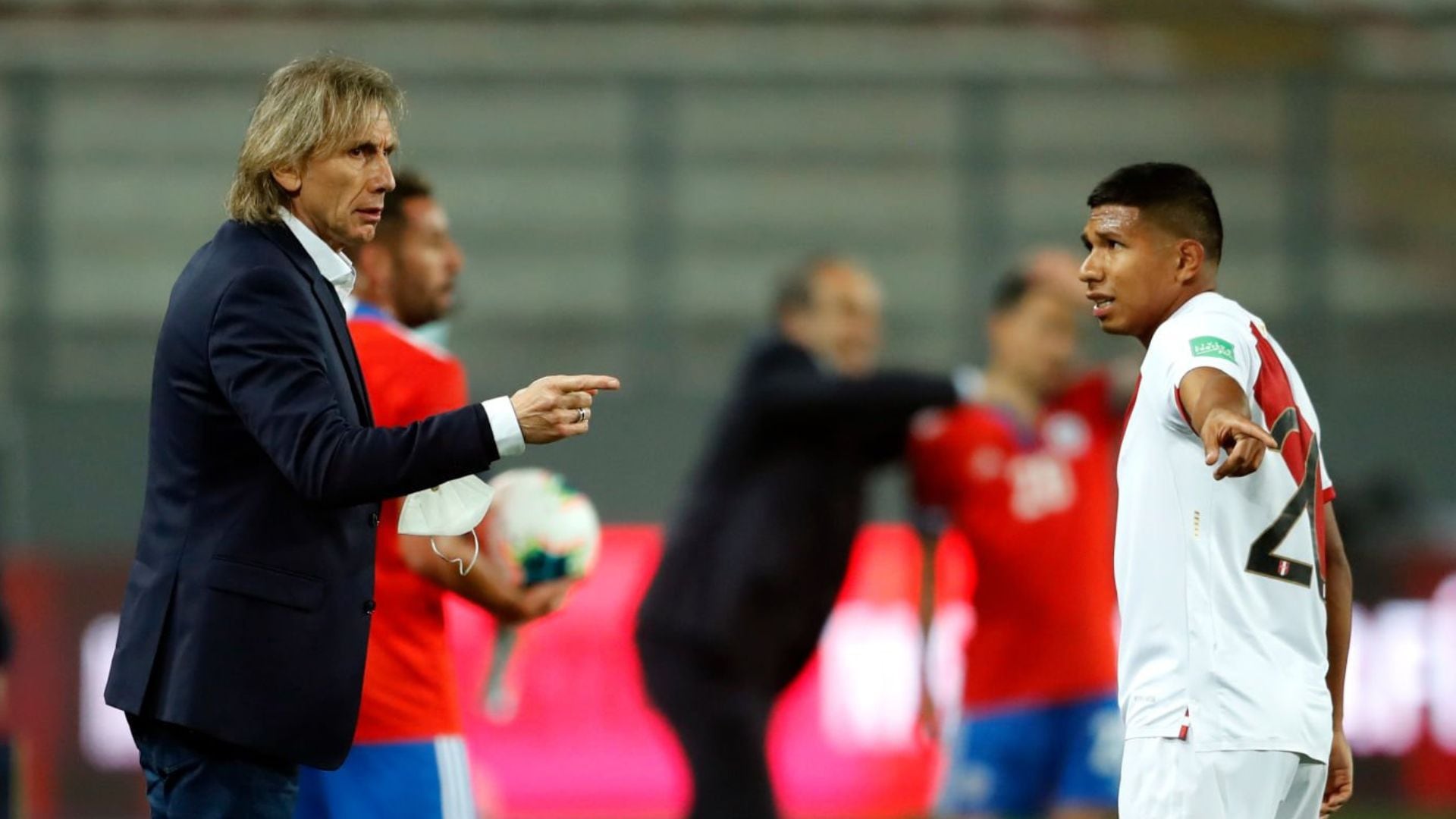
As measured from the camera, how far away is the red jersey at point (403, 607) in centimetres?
401

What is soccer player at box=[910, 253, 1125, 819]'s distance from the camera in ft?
20.1

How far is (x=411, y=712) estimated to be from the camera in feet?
13.2

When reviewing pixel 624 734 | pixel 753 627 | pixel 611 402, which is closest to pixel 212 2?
pixel 611 402

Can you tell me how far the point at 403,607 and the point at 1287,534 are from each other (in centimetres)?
178

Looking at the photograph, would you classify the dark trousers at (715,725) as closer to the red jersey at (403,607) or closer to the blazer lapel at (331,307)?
the red jersey at (403,607)

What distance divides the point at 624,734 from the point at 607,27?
23.7ft

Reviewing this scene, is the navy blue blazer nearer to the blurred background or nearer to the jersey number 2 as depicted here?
the jersey number 2

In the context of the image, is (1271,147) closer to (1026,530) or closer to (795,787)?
(795,787)

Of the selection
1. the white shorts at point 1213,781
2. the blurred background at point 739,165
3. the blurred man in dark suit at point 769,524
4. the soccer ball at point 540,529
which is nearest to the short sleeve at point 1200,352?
the white shorts at point 1213,781

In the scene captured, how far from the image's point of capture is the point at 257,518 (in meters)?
3.25

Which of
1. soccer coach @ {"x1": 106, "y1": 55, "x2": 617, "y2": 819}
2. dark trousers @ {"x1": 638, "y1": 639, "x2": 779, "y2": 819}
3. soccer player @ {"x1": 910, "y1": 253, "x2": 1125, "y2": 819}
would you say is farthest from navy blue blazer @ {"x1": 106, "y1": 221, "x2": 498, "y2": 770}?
soccer player @ {"x1": 910, "y1": 253, "x2": 1125, "y2": 819}

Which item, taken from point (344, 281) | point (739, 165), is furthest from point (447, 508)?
point (739, 165)

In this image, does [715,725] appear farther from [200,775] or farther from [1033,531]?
[200,775]

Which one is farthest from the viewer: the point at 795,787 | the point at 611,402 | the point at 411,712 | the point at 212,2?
the point at 212,2
